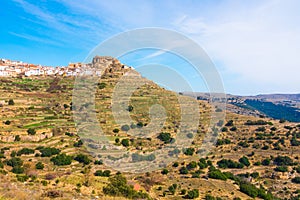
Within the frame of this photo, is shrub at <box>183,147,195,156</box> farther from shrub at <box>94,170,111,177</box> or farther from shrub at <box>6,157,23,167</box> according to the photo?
shrub at <box>6,157,23,167</box>

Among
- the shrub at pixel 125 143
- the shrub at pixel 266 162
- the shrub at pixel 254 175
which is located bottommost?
the shrub at pixel 254 175

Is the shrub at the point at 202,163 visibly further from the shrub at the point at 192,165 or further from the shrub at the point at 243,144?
the shrub at the point at 243,144

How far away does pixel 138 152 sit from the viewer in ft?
121

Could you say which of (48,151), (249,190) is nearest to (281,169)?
(249,190)

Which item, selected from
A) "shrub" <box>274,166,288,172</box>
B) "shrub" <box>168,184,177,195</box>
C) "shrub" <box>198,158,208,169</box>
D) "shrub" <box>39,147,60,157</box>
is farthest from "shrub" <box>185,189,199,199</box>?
"shrub" <box>274,166,288,172</box>

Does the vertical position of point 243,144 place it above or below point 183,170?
above

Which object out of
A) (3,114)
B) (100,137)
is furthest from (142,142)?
(3,114)

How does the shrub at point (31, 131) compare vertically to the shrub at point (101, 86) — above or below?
below

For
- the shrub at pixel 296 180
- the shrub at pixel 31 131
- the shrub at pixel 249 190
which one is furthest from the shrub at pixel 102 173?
the shrub at pixel 296 180

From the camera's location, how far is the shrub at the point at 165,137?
43.7m

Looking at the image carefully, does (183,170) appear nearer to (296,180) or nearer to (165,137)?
(165,137)

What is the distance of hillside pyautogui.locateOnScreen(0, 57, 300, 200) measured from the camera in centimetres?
2124

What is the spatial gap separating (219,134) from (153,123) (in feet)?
48.3

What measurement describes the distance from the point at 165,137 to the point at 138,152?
8.25 m
